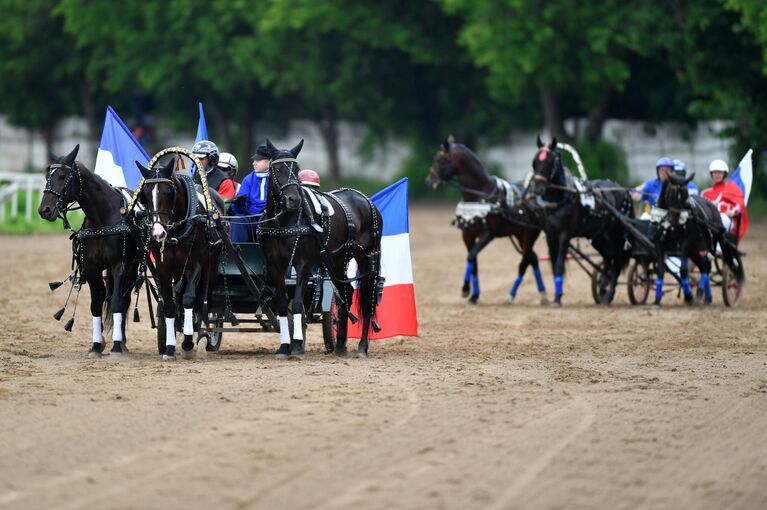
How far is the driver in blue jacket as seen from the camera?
14.1m

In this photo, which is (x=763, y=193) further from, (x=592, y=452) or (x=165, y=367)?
(x=592, y=452)

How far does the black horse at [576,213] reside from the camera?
20.2 m

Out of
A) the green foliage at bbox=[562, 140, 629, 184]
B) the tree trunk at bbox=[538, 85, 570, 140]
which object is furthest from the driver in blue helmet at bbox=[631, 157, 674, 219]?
the tree trunk at bbox=[538, 85, 570, 140]

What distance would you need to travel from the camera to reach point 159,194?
13250 mm

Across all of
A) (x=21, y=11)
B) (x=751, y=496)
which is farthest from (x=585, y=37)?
(x=751, y=496)

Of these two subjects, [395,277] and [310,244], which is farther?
[395,277]

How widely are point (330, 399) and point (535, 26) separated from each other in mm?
28107

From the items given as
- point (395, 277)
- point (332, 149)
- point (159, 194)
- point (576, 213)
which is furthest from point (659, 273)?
point (332, 149)

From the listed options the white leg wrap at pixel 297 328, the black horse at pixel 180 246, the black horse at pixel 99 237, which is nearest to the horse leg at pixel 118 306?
the black horse at pixel 99 237

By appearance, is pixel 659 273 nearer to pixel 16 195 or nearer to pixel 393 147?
pixel 16 195

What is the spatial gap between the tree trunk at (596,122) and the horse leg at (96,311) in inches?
1156

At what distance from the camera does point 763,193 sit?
35969mm

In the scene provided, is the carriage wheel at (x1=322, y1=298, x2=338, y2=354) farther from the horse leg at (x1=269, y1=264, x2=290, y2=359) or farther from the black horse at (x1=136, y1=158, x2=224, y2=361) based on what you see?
the black horse at (x1=136, y1=158, x2=224, y2=361)

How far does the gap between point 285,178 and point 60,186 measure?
6.73ft
